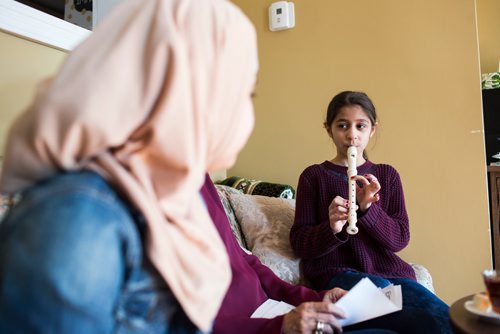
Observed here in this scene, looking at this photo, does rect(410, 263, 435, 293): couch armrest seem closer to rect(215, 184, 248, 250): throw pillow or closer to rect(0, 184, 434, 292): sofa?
rect(0, 184, 434, 292): sofa

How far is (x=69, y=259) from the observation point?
0.42 m

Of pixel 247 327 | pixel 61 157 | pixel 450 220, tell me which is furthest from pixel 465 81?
pixel 61 157

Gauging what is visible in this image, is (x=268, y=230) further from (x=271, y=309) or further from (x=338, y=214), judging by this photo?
(x=271, y=309)

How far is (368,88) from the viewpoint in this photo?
195 cm

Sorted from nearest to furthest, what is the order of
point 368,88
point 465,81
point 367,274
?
point 367,274
point 465,81
point 368,88

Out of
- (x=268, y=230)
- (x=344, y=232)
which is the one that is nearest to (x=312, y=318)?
(x=344, y=232)

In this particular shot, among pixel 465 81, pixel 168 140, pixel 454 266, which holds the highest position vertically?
pixel 465 81

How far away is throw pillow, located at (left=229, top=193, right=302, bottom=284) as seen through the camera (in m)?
1.45

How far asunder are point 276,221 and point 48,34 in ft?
3.39

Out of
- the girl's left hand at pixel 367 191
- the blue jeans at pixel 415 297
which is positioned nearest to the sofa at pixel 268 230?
the blue jeans at pixel 415 297

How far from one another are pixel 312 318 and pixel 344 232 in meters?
0.55

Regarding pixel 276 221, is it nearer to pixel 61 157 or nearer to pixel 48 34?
pixel 48 34

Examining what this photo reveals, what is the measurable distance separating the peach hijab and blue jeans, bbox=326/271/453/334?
0.66 metres

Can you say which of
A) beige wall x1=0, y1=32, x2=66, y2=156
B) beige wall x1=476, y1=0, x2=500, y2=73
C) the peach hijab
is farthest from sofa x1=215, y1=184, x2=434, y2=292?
beige wall x1=476, y1=0, x2=500, y2=73
